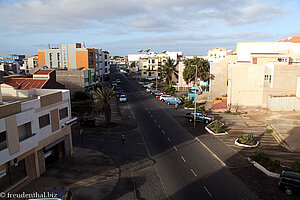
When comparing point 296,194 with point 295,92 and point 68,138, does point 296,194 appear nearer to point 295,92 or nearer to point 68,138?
point 68,138

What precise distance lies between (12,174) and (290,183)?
20310mm

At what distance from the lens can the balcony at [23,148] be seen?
15.0m

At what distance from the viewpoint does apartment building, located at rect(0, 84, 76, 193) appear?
15648 millimetres

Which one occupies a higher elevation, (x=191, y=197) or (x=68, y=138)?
(x=68, y=138)

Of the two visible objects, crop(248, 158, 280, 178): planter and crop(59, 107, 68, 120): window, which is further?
crop(59, 107, 68, 120): window

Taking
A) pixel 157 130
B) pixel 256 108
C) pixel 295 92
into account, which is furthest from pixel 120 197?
pixel 295 92

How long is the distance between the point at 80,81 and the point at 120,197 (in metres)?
47.6

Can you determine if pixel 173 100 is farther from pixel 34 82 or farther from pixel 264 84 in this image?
pixel 34 82

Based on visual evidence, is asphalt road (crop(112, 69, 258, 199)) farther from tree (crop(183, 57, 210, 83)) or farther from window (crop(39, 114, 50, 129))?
tree (crop(183, 57, 210, 83))

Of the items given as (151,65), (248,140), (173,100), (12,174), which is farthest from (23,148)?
(151,65)

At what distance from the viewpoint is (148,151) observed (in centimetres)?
2548

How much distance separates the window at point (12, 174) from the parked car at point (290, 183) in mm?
19656

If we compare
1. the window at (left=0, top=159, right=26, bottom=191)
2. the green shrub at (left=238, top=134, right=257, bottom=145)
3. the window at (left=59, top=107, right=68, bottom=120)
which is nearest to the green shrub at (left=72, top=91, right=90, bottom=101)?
the window at (left=59, top=107, right=68, bottom=120)

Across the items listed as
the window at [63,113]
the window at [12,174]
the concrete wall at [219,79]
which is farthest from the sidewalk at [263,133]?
the window at [12,174]
